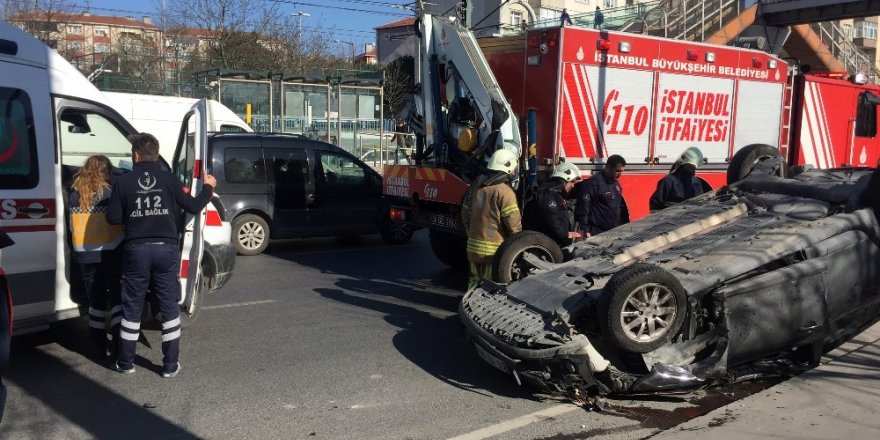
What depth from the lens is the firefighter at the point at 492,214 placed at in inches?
263

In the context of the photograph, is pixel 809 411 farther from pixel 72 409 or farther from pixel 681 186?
pixel 72 409

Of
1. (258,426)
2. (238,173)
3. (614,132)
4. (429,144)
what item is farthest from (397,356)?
(238,173)

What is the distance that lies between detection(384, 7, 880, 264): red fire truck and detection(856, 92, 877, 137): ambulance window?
96.2 inches

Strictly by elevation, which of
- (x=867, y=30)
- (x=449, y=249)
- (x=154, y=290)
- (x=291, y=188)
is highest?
(x=867, y=30)

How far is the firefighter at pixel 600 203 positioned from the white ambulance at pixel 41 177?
12.0 feet

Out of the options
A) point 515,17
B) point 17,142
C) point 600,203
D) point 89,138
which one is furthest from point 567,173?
point 515,17

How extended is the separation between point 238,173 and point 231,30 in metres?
20.5

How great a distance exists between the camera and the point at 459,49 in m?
9.11

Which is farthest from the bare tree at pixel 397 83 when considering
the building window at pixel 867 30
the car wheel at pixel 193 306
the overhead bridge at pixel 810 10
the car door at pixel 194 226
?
the building window at pixel 867 30

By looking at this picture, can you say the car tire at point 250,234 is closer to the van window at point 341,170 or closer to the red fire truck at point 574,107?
the van window at point 341,170

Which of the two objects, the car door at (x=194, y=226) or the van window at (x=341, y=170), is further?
the van window at (x=341, y=170)

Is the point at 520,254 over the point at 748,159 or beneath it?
beneath

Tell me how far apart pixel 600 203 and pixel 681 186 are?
3.64 ft

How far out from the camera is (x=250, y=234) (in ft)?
36.6
